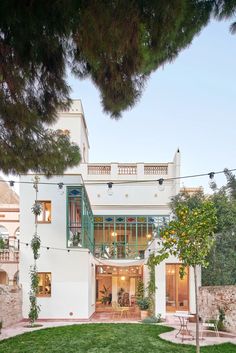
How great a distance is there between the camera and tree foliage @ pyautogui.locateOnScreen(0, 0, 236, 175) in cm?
459

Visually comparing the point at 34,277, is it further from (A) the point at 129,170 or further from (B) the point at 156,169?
(B) the point at 156,169

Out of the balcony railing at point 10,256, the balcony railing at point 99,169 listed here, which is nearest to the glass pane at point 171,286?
the balcony railing at point 99,169

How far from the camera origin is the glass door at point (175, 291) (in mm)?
16750

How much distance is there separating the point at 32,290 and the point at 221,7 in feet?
44.6

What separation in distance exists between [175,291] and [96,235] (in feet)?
29.0

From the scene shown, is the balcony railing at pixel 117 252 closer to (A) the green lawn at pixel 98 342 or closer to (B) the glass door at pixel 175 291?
(B) the glass door at pixel 175 291

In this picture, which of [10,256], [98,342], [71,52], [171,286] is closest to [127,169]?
[10,256]

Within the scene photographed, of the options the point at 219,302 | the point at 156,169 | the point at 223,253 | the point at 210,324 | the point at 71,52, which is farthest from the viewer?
the point at 156,169

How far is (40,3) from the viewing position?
464 cm

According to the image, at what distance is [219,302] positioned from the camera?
13.8 metres

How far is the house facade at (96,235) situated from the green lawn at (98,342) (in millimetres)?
3482

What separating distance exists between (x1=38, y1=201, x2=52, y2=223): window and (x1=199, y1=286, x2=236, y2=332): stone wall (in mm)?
6799

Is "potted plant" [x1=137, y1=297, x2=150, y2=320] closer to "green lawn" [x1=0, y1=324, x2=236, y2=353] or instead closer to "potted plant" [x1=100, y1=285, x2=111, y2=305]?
"green lawn" [x1=0, y1=324, x2=236, y2=353]

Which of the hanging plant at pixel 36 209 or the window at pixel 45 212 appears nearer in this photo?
the hanging plant at pixel 36 209
